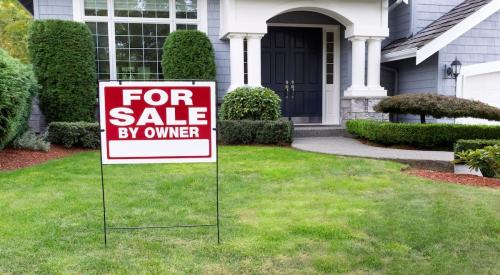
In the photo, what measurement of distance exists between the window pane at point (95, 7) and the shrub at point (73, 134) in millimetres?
3139

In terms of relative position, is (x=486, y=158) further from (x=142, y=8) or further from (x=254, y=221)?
(x=142, y=8)

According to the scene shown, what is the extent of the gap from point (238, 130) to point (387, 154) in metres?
3.00

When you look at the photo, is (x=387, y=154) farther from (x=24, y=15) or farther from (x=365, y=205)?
(x=24, y=15)

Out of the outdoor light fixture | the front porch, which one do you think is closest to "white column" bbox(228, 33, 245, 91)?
the front porch

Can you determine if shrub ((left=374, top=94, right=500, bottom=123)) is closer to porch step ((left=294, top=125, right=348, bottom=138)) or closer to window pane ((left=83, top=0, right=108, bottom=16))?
porch step ((left=294, top=125, right=348, bottom=138))

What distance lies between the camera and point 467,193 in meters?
5.36

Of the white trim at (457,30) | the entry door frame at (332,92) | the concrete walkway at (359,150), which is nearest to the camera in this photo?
the concrete walkway at (359,150)

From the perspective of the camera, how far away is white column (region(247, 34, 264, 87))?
1053 centimetres

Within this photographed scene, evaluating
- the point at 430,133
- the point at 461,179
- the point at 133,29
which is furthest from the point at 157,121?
the point at 133,29

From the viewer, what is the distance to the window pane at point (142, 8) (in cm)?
1072

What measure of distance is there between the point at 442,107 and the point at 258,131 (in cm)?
369

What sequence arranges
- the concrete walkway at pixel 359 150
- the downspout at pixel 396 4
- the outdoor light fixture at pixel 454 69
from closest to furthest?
the concrete walkway at pixel 359 150 < the outdoor light fixture at pixel 454 69 < the downspout at pixel 396 4

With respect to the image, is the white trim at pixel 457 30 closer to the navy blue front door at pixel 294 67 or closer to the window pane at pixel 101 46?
the navy blue front door at pixel 294 67

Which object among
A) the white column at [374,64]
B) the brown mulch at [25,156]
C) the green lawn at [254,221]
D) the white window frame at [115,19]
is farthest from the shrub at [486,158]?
the white window frame at [115,19]
